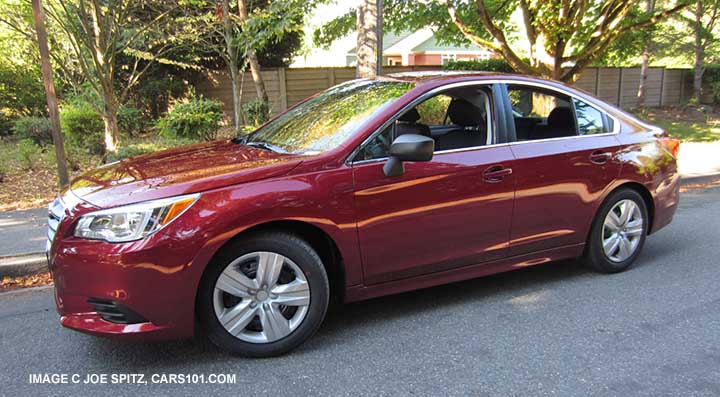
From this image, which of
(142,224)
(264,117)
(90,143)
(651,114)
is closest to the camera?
(142,224)

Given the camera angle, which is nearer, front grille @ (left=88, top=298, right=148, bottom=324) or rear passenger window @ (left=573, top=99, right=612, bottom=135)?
front grille @ (left=88, top=298, right=148, bottom=324)

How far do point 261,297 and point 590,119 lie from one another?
118 inches

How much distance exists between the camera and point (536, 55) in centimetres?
1139

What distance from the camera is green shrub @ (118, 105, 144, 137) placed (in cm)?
1264

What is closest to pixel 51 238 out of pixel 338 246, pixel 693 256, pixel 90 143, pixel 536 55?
pixel 338 246

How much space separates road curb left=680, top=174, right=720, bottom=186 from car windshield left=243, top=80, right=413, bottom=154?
6.31 meters

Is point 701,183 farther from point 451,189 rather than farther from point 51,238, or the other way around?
point 51,238

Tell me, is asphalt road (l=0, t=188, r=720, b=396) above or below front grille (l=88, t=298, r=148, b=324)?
below

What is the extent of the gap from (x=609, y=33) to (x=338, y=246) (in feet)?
33.0

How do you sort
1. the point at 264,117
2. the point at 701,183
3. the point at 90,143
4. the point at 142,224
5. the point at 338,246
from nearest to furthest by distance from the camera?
the point at 142,224 → the point at 338,246 → the point at 701,183 → the point at 90,143 → the point at 264,117

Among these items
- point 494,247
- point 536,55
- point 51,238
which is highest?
Result: point 536,55

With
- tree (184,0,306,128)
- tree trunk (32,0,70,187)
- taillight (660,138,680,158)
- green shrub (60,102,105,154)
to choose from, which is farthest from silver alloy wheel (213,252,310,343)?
green shrub (60,102,105,154)

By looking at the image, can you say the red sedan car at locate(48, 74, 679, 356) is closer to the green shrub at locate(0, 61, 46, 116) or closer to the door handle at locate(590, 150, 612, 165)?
the door handle at locate(590, 150, 612, 165)

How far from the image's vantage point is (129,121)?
1279cm
